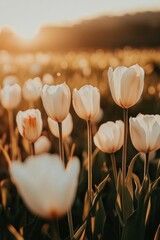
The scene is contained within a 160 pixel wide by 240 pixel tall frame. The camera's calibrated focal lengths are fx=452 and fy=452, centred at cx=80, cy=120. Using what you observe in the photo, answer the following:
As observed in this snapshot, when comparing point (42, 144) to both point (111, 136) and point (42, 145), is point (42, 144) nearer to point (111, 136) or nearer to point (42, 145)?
point (42, 145)

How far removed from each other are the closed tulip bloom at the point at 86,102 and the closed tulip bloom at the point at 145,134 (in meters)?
0.16

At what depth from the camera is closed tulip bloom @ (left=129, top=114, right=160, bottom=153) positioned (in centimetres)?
128

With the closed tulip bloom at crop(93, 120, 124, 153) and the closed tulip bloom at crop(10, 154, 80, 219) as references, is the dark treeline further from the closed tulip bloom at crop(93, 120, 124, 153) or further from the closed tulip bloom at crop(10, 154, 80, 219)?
the closed tulip bloom at crop(10, 154, 80, 219)

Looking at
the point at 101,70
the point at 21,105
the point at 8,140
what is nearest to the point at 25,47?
the point at 101,70

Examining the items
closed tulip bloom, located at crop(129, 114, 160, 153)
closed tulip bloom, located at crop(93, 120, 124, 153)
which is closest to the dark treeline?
closed tulip bloom, located at crop(93, 120, 124, 153)

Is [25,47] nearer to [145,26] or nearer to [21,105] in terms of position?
[145,26]

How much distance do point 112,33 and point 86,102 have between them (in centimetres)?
2388

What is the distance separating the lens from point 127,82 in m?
1.34

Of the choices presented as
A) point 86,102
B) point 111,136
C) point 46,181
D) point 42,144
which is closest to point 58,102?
point 86,102

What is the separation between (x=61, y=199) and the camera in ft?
2.48

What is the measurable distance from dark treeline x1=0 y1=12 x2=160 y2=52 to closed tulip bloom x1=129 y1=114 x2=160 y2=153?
1994 cm

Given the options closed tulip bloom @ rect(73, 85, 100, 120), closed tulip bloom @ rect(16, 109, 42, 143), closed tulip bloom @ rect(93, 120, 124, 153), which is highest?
closed tulip bloom @ rect(73, 85, 100, 120)

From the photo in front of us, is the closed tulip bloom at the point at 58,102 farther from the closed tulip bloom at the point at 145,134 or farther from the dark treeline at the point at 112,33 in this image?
the dark treeline at the point at 112,33

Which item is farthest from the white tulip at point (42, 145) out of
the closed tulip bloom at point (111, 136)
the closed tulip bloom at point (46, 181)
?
the closed tulip bloom at point (46, 181)
